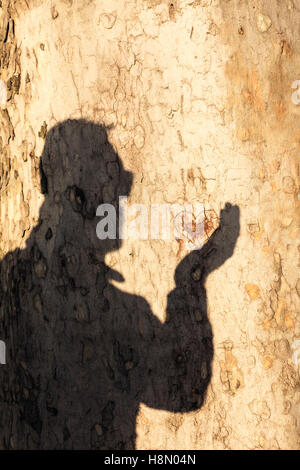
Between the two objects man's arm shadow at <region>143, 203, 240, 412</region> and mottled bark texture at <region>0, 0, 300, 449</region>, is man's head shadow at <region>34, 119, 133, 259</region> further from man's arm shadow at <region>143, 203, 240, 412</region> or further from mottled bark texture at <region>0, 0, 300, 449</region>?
man's arm shadow at <region>143, 203, 240, 412</region>

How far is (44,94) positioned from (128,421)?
4.83 feet

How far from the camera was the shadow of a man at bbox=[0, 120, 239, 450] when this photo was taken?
2.31 metres

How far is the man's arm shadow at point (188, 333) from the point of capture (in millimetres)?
2305

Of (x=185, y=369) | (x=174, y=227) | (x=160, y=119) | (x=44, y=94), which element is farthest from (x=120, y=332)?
(x=44, y=94)

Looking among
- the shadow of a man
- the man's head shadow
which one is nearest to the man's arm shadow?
the shadow of a man

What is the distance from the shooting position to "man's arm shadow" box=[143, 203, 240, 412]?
7.56 feet

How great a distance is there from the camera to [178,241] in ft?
7.62

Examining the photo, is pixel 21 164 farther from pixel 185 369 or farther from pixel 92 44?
pixel 185 369

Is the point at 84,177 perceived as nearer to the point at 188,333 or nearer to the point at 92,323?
the point at 92,323

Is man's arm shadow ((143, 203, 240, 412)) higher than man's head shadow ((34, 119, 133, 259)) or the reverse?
the reverse

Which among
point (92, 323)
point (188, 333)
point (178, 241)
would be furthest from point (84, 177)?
point (188, 333)

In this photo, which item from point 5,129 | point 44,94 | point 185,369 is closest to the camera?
point 185,369

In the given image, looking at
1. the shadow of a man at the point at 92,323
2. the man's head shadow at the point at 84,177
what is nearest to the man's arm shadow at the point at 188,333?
the shadow of a man at the point at 92,323

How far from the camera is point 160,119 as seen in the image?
Result: 234 cm
